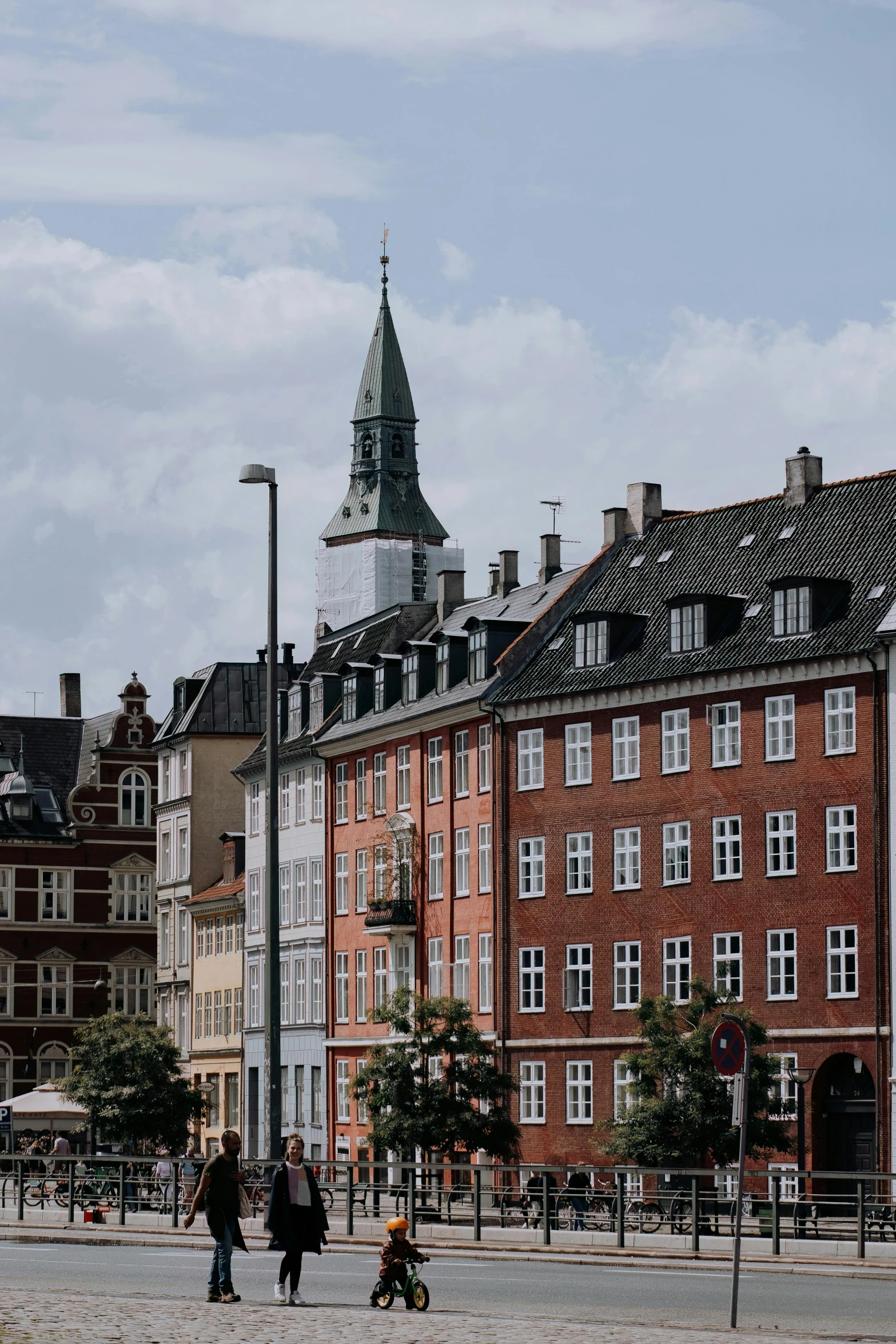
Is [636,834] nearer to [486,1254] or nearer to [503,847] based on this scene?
[503,847]

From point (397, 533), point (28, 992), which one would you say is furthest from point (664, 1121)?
point (397, 533)

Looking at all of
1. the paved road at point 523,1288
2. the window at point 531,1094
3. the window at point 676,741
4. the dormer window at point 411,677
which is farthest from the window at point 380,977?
the paved road at point 523,1288

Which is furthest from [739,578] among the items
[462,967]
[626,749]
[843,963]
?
[462,967]

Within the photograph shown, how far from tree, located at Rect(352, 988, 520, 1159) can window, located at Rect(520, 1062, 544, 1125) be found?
7881mm

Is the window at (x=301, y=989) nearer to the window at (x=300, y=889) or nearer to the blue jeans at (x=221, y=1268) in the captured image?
the window at (x=300, y=889)

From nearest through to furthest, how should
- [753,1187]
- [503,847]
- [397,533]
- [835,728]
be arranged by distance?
[753,1187], [835,728], [503,847], [397,533]

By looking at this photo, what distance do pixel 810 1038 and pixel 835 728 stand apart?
24.6 ft

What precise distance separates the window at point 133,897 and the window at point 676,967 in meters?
46.5

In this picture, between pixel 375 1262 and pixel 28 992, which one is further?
pixel 28 992

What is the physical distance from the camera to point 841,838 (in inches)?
2382

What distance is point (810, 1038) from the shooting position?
198 feet

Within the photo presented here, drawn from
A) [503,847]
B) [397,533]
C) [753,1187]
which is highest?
[397,533]

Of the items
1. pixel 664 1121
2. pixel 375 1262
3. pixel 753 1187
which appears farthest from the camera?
pixel 753 1187

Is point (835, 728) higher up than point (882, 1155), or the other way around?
point (835, 728)
